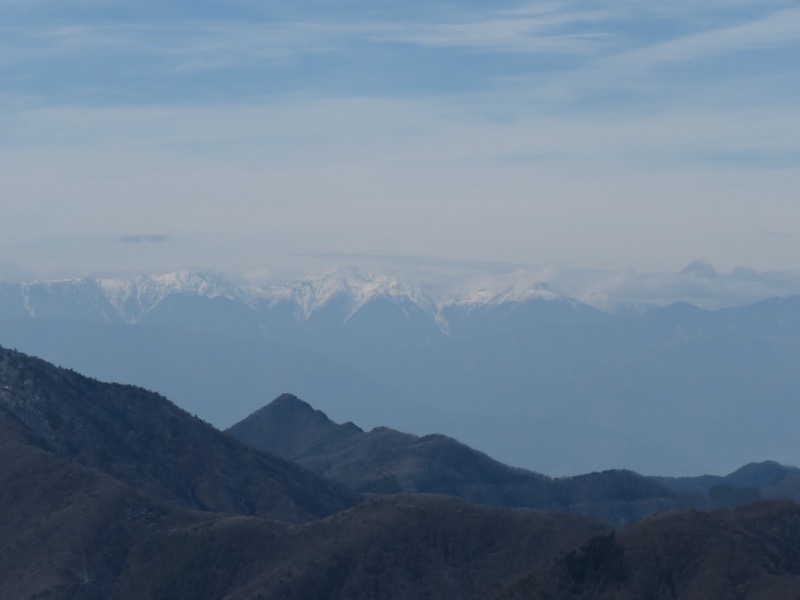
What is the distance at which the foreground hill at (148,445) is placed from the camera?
157250 mm

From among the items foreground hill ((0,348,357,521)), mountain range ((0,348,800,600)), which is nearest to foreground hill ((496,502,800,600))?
mountain range ((0,348,800,600))

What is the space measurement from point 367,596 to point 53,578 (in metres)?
25.4

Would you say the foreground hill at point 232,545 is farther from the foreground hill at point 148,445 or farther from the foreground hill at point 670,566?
the foreground hill at point 670,566

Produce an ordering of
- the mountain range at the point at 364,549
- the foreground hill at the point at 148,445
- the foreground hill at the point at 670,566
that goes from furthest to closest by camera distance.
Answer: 1. the foreground hill at the point at 148,445
2. the mountain range at the point at 364,549
3. the foreground hill at the point at 670,566

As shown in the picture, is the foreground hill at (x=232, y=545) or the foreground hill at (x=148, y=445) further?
the foreground hill at (x=148, y=445)

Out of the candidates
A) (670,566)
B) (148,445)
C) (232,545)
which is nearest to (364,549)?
(232,545)

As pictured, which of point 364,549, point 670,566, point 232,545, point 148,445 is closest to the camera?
point 670,566

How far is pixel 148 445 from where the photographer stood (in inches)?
6599

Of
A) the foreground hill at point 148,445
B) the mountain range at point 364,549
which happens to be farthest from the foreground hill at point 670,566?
the foreground hill at point 148,445

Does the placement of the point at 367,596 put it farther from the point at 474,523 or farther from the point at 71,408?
the point at 71,408

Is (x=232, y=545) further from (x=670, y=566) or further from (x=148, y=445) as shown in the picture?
(x=148, y=445)

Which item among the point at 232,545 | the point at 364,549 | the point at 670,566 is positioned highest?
the point at 670,566

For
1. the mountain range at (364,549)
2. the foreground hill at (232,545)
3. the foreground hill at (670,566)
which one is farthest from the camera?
the foreground hill at (232,545)

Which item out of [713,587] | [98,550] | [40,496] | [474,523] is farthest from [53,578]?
[713,587]
